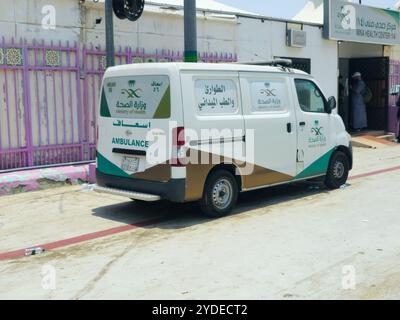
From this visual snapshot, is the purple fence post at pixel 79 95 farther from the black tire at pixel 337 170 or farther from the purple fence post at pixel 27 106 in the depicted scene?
the black tire at pixel 337 170

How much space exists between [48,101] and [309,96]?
4623 millimetres

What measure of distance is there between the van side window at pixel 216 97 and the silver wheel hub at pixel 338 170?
262 centimetres

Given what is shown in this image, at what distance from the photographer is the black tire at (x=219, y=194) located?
7083 millimetres

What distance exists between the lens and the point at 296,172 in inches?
328

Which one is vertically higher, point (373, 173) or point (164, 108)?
point (164, 108)

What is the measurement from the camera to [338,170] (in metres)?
9.24

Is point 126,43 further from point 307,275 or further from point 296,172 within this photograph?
point 307,275

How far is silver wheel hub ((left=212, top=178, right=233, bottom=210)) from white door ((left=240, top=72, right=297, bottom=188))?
37cm

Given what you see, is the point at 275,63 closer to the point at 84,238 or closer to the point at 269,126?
the point at 269,126

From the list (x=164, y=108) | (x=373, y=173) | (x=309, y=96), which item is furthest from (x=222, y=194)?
(x=373, y=173)

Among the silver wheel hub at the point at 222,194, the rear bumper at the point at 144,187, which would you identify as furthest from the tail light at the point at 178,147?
the silver wheel hub at the point at 222,194

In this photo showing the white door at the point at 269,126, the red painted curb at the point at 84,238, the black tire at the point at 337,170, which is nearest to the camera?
the red painted curb at the point at 84,238

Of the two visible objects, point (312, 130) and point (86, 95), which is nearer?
point (312, 130)

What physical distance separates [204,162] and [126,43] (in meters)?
4.93
